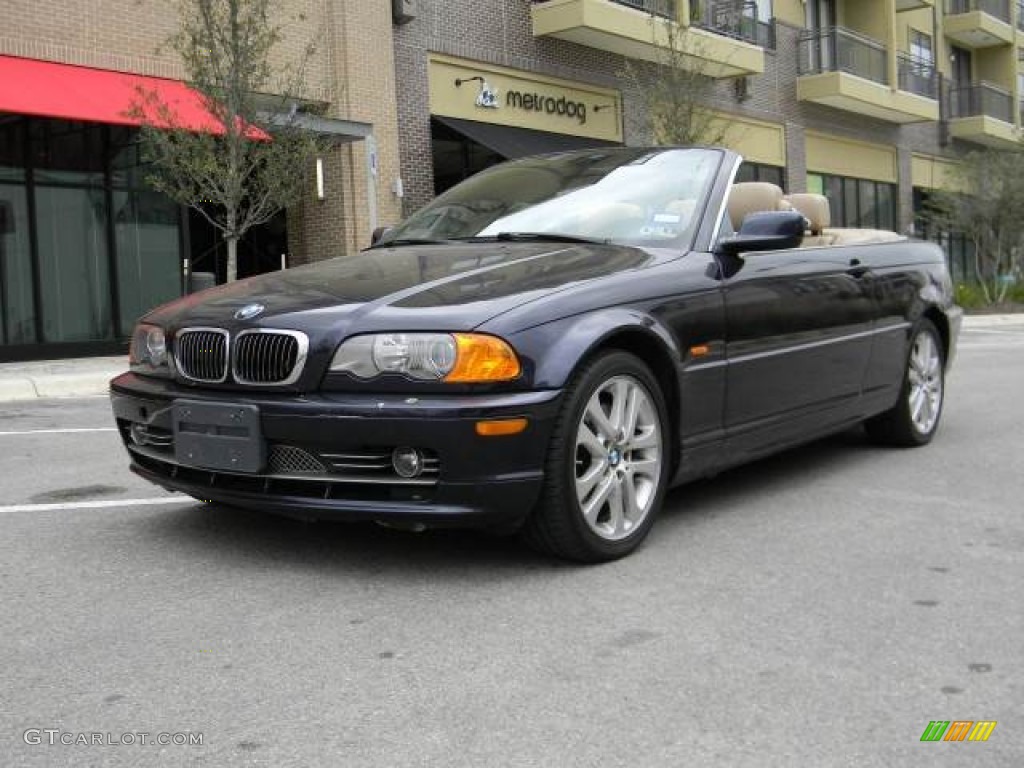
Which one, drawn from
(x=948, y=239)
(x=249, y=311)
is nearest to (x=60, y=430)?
(x=249, y=311)

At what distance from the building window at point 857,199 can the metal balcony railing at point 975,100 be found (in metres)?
4.99

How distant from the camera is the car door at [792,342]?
14.5 ft

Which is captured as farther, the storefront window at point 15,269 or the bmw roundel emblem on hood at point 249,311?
the storefront window at point 15,269

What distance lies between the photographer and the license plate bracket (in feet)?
11.6

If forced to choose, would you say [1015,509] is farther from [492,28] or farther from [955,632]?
[492,28]

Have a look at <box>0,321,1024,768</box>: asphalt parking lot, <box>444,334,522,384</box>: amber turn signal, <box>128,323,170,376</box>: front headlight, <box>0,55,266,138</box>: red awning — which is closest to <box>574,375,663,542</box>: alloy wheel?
<box>0,321,1024,768</box>: asphalt parking lot

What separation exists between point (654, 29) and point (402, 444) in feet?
63.5

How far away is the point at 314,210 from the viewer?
1808 centimetres

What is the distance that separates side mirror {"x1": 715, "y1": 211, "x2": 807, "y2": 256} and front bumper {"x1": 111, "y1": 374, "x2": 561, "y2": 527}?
1.30 m

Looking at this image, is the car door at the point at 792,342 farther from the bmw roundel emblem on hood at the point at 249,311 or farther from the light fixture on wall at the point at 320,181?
the light fixture on wall at the point at 320,181

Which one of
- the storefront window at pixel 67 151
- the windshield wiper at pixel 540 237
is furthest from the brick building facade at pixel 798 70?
the windshield wiper at pixel 540 237

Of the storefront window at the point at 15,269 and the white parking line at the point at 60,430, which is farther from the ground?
the storefront window at the point at 15,269

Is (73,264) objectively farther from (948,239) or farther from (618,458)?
(948,239)

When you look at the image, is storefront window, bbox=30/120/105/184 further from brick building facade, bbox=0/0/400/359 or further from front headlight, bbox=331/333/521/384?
front headlight, bbox=331/333/521/384
